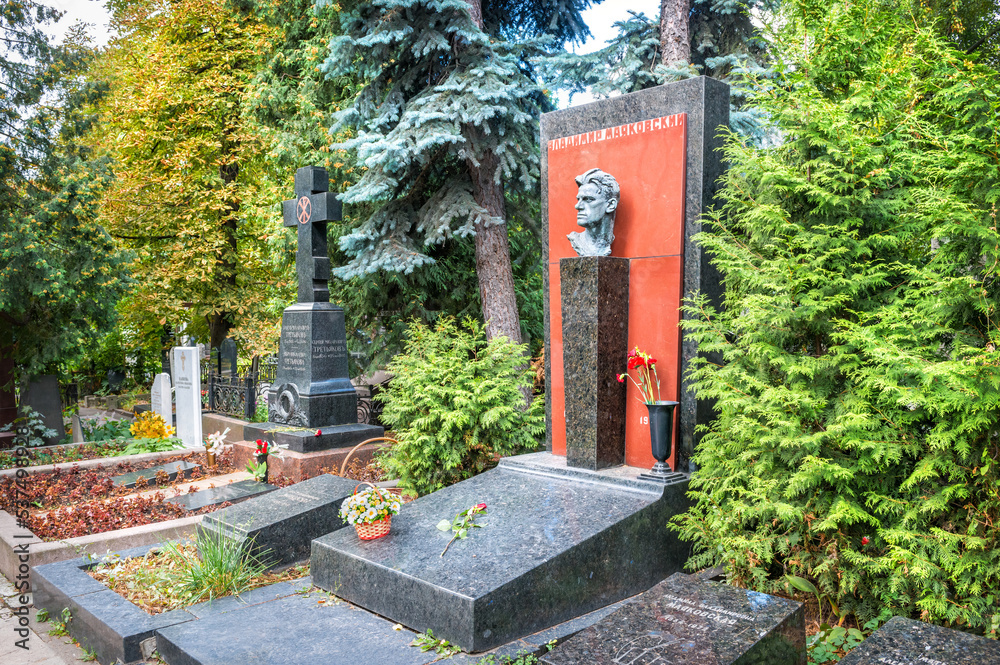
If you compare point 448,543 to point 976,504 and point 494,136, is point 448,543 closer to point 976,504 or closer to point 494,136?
point 976,504

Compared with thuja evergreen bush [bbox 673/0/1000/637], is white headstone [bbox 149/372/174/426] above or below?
below

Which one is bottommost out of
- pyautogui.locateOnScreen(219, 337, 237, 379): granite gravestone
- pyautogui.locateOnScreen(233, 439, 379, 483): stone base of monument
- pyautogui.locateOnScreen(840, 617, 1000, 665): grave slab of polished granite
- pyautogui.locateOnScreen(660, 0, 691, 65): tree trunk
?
pyautogui.locateOnScreen(233, 439, 379, 483): stone base of monument

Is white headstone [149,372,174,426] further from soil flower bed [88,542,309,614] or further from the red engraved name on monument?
the red engraved name on monument

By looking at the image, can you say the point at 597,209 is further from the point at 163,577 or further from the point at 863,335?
the point at 163,577

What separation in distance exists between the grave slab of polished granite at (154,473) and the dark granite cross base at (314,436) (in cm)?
86

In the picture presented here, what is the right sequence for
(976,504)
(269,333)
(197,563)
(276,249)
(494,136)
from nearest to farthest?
1. (976,504)
2. (197,563)
3. (494,136)
4. (276,249)
5. (269,333)

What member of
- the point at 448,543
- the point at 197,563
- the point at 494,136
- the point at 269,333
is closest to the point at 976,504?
the point at 448,543

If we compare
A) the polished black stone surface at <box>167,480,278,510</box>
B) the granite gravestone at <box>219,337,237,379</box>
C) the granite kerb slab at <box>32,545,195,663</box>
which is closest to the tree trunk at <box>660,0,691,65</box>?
the polished black stone surface at <box>167,480,278,510</box>

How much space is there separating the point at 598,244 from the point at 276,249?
831 cm

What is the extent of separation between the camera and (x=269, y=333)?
16.2 m

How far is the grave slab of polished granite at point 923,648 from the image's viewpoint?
2.84 m

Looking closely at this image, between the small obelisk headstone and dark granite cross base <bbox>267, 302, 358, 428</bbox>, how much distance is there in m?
1.72

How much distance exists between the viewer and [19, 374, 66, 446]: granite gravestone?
11164 millimetres

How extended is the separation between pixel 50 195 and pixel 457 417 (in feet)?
26.7
